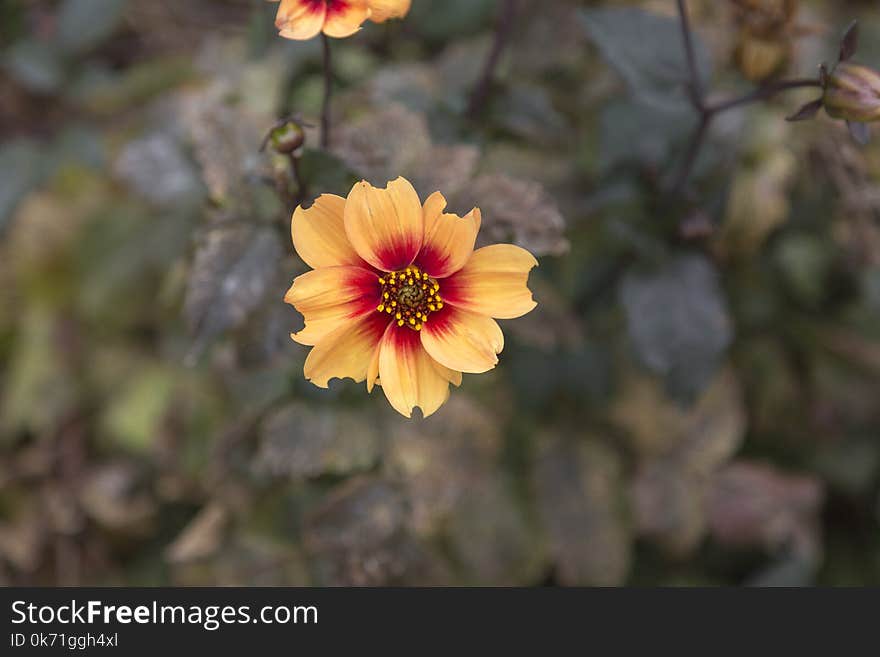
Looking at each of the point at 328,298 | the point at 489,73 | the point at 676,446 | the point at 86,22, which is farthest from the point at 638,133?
the point at 86,22

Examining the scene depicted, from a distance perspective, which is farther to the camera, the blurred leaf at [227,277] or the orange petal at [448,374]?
the blurred leaf at [227,277]

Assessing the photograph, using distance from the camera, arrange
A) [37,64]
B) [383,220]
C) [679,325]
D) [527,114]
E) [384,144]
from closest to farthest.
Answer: [383,220], [384,144], [679,325], [527,114], [37,64]

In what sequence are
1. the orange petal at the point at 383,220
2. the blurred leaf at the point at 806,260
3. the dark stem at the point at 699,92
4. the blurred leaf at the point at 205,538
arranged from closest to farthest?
the orange petal at the point at 383,220
the dark stem at the point at 699,92
the blurred leaf at the point at 205,538
the blurred leaf at the point at 806,260

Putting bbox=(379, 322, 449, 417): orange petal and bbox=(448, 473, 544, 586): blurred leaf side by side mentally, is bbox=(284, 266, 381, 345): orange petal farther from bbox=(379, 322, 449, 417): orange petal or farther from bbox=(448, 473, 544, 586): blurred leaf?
bbox=(448, 473, 544, 586): blurred leaf

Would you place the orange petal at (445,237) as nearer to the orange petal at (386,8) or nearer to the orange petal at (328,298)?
the orange petal at (328,298)

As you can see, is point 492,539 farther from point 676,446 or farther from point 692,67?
point 692,67

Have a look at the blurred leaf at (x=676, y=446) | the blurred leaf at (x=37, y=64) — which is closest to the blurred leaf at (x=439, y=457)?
the blurred leaf at (x=676, y=446)

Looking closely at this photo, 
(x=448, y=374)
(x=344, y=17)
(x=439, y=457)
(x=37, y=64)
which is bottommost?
(x=448, y=374)
